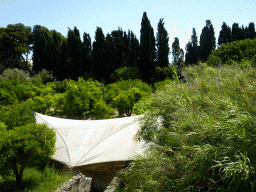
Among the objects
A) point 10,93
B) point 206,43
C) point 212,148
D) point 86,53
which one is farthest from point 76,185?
point 206,43

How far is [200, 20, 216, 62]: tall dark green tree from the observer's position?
35.7m

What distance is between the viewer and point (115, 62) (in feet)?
119

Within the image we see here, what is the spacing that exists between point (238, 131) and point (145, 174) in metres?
2.47

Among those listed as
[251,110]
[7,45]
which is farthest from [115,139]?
[7,45]

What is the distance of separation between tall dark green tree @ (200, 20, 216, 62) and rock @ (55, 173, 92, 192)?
109ft

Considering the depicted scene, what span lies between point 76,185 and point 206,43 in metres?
35.8

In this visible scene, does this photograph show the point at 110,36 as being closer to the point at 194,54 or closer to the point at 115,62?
the point at 115,62

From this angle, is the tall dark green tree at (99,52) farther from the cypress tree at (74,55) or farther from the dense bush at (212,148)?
the dense bush at (212,148)

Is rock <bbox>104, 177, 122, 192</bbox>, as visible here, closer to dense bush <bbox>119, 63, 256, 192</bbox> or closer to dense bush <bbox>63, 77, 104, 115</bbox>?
dense bush <bbox>119, 63, 256, 192</bbox>

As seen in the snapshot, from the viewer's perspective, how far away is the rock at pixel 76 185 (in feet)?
23.5

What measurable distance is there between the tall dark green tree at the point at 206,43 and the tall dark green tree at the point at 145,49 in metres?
11.3

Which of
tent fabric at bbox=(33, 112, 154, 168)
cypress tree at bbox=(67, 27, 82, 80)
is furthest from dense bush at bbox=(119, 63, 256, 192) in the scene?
cypress tree at bbox=(67, 27, 82, 80)

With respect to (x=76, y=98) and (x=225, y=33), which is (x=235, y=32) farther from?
(x=76, y=98)

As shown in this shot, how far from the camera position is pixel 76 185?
7629 millimetres
